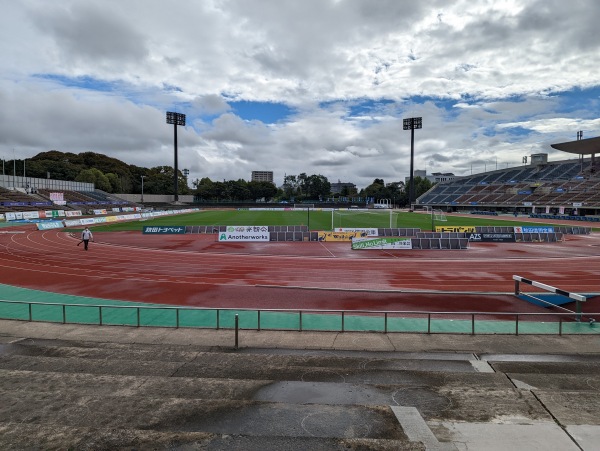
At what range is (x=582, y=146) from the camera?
3361 inches

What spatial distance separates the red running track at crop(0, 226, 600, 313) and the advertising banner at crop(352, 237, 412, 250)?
0.97m

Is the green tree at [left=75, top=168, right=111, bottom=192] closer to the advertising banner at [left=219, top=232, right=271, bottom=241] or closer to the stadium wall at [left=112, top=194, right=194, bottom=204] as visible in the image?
the stadium wall at [left=112, top=194, right=194, bottom=204]

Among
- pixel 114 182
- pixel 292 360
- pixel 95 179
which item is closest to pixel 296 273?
pixel 292 360

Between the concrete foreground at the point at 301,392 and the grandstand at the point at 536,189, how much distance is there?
83208mm

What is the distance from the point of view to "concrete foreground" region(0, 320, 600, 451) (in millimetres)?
5023

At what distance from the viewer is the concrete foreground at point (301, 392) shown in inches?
198

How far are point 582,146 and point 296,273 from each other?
9219 cm

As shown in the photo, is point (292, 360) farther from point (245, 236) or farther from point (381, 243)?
point (245, 236)

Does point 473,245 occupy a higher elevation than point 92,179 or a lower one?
lower

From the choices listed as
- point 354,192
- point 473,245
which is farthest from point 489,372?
point 354,192

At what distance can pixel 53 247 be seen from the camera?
3034cm

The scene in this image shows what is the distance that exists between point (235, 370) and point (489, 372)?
4.99 meters

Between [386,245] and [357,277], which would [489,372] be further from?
[386,245]

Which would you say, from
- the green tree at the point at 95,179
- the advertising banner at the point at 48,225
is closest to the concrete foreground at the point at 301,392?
the advertising banner at the point at 48,225
